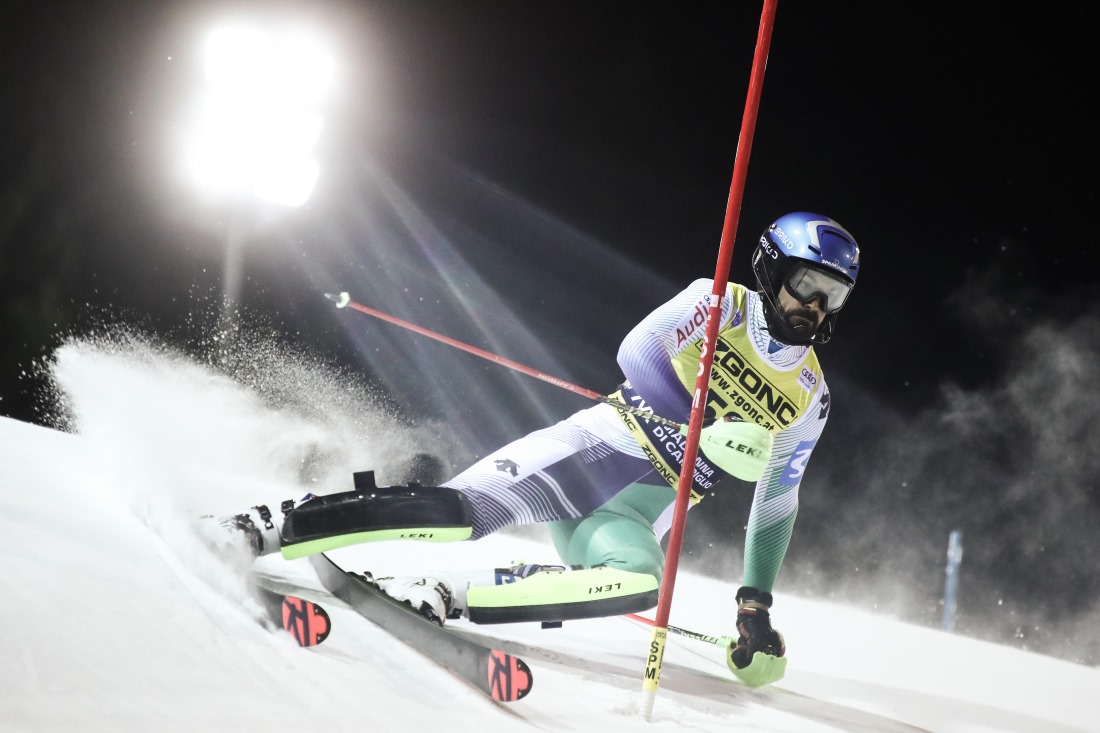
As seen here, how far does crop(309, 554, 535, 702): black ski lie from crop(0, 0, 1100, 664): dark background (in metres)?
1.83

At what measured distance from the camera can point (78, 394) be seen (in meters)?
3.44

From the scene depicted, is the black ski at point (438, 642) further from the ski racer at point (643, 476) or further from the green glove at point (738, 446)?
the green glove at point (738, 446)

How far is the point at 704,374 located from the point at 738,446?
0.26 metres

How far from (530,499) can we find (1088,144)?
4.04 m

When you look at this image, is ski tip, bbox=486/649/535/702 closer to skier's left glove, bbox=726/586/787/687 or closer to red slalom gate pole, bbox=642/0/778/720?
red slalom gate pole, bbox=642/0/778/720

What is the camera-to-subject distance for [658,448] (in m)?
2.52

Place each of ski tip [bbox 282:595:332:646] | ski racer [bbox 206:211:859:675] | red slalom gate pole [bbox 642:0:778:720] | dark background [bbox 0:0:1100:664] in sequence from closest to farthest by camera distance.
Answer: ski tip [bbox 282:595:332:646] → red slalom gate pole [bbox 642:0:778:720] → ski racer [bbox 206:211:859:675] → dark background [bbox 0:0:1100:664]

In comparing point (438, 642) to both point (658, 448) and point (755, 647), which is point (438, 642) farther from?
point (755, 647)

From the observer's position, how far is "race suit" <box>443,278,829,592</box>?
239cm

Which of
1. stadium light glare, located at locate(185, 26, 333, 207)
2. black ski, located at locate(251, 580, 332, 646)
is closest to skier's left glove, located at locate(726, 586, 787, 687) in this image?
black ski, located at locate(251, 580, 332, 646)

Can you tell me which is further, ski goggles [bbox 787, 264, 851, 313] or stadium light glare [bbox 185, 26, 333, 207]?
stadium light glare [bbox 185, 26, 333, 207]

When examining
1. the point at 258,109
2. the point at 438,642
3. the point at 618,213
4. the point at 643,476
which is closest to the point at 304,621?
the point at 438,642

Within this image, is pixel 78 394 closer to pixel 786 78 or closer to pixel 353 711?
pixel 353 711

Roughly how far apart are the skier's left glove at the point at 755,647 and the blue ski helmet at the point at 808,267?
813mm
